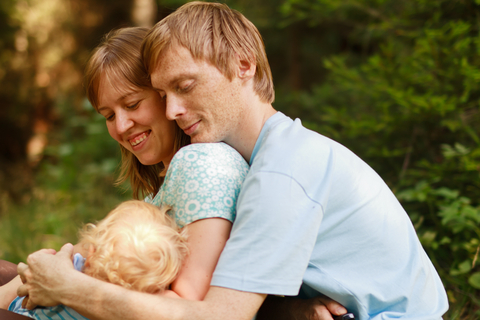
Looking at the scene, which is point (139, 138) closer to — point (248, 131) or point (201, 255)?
point (248, 131)

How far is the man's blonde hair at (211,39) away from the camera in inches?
62.7

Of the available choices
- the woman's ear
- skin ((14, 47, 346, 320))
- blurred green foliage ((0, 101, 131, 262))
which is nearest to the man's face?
skin ((14, 47, 346, 320))

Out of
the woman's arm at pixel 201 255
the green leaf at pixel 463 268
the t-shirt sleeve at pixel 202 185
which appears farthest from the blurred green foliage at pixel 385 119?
the woman's arm at pixel 201 255

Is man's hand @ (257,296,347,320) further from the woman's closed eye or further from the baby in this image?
the woman's closed eye

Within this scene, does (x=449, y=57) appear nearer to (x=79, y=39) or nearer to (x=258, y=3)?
(x=258, y=3)

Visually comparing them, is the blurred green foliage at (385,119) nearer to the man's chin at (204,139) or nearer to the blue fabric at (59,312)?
the man's chin at (204,139)

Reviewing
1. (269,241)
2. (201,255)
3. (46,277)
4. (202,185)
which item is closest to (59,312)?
(46,277)

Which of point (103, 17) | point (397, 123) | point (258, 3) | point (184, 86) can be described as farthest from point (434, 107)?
point (103, 17)

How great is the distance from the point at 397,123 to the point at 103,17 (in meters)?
6.96

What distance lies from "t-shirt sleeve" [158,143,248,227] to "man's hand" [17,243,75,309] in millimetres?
396

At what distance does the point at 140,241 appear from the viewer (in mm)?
1319

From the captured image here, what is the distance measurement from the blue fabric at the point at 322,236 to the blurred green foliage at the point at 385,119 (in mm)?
1378

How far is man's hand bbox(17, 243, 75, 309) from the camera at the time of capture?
132 centimetres

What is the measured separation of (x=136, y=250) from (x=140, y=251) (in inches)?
0.5
